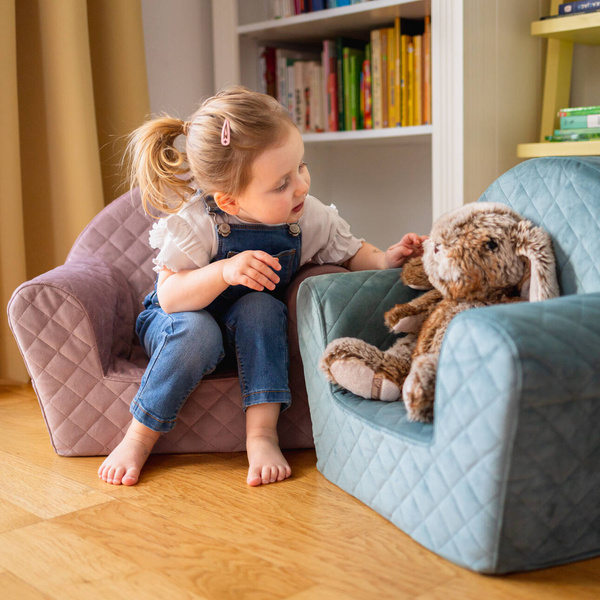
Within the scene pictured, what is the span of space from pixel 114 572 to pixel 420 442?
0.44 meters


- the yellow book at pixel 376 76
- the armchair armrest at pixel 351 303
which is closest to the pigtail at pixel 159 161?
the armchair armrest at pixel 351 303

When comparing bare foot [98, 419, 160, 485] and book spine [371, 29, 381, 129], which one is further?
book spine [371, 29, 381, 129]

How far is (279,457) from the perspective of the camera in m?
1.29

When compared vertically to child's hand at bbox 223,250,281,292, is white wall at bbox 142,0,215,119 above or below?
above

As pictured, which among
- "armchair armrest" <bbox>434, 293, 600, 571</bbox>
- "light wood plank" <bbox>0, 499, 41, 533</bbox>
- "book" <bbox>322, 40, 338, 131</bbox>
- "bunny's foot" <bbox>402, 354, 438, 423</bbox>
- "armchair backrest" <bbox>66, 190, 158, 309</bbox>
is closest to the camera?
"armchair armrest" <bbox>434, 293, 600, 571</bbox>

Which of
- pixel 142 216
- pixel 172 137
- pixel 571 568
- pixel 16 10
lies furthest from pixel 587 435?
pixel 16 10

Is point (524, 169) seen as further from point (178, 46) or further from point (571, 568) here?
point (178, 46)

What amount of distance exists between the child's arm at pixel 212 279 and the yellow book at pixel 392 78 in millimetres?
1030

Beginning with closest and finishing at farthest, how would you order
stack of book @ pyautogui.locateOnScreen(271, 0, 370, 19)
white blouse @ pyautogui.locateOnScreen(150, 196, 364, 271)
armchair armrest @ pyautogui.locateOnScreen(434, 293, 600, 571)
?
1. armchair armrest @ pyautogui.locateOnScreen(434, 293, 600, 571)
2. white blouse @ pyautogui.locateOnScreen(150, 196, 364, 271)
3. stack of book @ pyautogui.locateOnScreen(271, 0, 370, 19)

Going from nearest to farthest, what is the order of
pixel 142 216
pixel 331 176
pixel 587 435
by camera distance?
pixel 587 435, pixel 142 216, pixel 331 176

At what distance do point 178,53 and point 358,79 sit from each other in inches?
24.5

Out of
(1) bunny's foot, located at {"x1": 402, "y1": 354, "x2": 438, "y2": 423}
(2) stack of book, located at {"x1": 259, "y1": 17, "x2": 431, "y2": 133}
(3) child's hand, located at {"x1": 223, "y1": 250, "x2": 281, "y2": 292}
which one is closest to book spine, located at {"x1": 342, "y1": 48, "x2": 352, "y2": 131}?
(2) stack of book, located at {"x1": 259, "y1": 17, "x2": 431, "y2": 133}

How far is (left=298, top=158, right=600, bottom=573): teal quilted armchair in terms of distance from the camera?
0.85 m

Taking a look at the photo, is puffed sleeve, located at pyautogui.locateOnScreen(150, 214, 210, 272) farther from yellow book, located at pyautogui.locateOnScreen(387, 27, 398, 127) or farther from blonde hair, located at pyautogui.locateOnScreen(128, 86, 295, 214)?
yellow book, located at pyautogui.locateOnScreen(387, 27, 398, 127)
